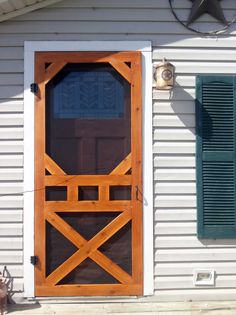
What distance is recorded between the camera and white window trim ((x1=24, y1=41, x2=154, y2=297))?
472 centimetres

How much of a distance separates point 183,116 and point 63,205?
1381mm

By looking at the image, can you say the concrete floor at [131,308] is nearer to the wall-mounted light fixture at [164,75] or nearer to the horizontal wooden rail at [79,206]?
the horizontal wooden rail at [79,206]

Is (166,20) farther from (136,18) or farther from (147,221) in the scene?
(147,221)

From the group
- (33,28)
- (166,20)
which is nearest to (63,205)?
(33,28)

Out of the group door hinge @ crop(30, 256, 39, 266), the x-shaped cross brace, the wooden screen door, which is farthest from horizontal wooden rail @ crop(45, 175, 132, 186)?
door hinge @ crop(30, 256, 39, 266)

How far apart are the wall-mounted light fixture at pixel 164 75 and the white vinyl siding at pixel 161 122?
0.11 m

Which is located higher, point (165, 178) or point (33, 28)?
point (33, 28)

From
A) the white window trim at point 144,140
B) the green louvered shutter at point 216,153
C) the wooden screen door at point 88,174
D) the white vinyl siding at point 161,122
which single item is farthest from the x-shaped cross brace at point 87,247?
the green louvered shutter at point 216,153

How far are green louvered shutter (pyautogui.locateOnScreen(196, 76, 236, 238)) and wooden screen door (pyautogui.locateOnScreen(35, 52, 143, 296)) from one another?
0.57 meters

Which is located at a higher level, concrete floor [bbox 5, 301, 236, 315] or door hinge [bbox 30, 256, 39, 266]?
door hinge [bbox 30, 256, 39, 266]

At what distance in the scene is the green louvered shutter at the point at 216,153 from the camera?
479 centimetres

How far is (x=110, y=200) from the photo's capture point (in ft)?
15.5

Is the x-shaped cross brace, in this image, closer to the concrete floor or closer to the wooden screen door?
the wooden screen door

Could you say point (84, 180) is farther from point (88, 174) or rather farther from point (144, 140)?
point (144, 140)
